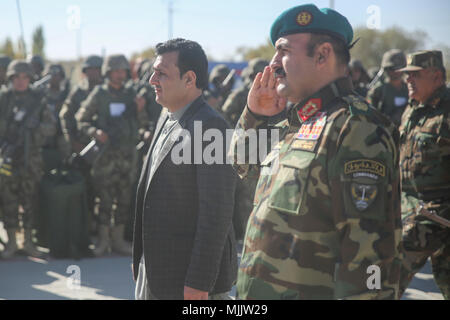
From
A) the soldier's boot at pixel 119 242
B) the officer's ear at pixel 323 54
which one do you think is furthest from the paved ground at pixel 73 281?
the officer's ear at pixel 323 54

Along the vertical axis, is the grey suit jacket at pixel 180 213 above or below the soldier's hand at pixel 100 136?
above

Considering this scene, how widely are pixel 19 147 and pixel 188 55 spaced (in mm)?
4411

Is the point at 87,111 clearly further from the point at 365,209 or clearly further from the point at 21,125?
the point at 365,209

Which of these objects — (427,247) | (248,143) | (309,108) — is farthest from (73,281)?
(309,108)

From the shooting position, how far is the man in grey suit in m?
2.49

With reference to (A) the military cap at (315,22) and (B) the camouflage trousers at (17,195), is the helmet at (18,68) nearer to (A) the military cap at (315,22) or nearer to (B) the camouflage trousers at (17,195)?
(B) the camouflage trousers at (17,195)

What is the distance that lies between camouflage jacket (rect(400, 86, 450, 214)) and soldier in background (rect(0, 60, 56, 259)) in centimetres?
415

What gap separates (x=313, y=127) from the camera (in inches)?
75.2

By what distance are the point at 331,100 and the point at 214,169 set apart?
0.77m

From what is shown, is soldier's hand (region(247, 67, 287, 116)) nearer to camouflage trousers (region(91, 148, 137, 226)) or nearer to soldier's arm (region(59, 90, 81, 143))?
camouflage trousers (region(91, 148, 137, 226))

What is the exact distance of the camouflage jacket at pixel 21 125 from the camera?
21.5 feet

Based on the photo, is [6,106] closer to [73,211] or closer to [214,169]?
[73,211]

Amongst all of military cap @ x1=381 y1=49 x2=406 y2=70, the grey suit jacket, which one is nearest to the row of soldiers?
military cap @ x1=381 y1=49 x2=406 y2=70

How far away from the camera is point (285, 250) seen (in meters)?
1.87
